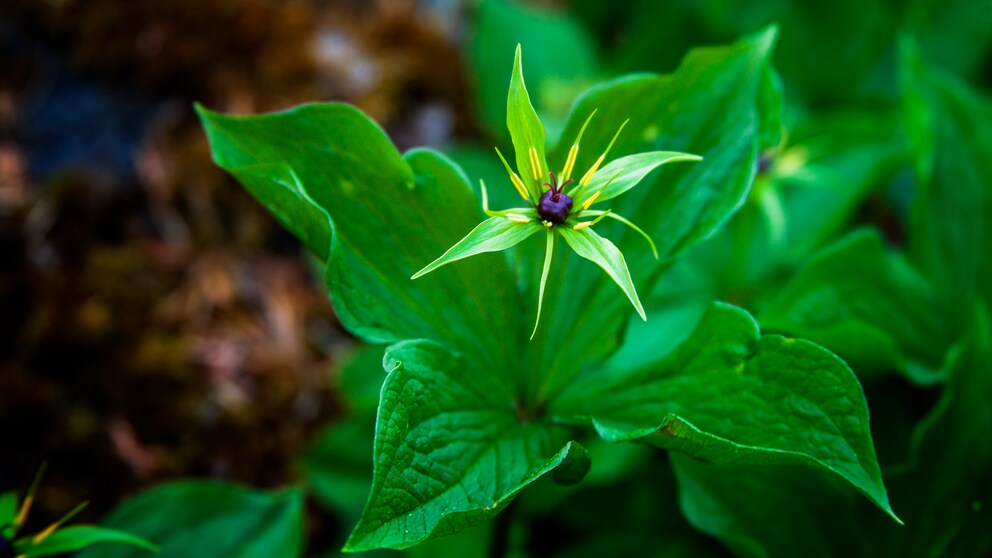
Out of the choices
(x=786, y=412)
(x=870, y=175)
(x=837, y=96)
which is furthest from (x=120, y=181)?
(x=837, y=96)

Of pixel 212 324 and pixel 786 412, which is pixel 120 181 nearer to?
pixel 212 324

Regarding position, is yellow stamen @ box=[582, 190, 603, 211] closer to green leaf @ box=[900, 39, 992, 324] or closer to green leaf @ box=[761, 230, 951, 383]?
green leaf @ box=[761, 230, 951, 383]

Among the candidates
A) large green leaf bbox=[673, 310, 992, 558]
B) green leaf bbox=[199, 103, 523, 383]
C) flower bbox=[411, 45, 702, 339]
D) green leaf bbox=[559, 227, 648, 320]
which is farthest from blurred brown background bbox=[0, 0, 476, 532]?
green leaf bbox=[559, 227, 648, 320]

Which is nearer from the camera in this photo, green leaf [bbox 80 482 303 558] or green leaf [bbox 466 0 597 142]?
green leaf [bbox 80 482 303 558]

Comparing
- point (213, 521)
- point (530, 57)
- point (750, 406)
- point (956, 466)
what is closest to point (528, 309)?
point (750, 406)

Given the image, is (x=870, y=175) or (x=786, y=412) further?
(x=870, y=175)

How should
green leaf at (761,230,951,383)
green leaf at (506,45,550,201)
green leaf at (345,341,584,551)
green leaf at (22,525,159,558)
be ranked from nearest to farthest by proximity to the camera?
1. green leaf at (345,341,584,551)
2. green leaf at (506,45,550,201)
3. green leaf at (22,525,159,558)
4. green leaf at (761,230,951,383)

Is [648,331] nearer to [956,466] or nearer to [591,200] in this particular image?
[956,466]
